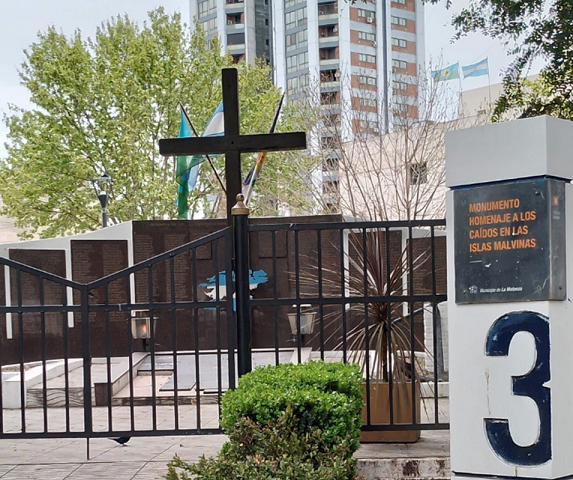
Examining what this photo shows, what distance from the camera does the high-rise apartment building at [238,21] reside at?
7731 cm

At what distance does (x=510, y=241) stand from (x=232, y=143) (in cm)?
359

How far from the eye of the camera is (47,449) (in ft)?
23.1

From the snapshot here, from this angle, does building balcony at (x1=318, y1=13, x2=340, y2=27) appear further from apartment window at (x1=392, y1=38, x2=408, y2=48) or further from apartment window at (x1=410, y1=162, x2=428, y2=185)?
apartment window at (x1=410, y1=162, x2=428, y2=185)

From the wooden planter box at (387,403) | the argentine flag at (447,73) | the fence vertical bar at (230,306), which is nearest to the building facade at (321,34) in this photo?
the argentine flag at (447,73)

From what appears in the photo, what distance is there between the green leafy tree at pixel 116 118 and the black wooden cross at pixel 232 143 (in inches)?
694

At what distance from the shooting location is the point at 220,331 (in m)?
11.4

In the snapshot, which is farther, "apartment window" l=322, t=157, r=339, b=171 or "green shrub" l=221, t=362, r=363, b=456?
"apartment window" l=322, t=157, r=339, b=171

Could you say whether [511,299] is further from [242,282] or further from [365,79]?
[365,79]

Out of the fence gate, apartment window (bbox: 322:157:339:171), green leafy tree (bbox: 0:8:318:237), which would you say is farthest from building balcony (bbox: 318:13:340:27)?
the fence gate

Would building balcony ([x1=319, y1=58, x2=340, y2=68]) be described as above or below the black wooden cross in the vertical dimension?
above

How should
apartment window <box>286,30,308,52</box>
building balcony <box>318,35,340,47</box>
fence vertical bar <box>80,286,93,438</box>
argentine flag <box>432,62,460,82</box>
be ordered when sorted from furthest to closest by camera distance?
apartment window <box>286,30,308,52</box>
building balcony <box>318,35,340,47</box>
argentine flag <box>432,62,460,82</box>
fence vertical bar <box>80,286,93,438</box>

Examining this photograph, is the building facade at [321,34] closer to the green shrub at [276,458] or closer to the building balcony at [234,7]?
the building balcony at [234,7]

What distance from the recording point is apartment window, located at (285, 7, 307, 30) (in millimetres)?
71312

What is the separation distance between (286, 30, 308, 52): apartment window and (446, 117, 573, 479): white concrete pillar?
69.1 m
